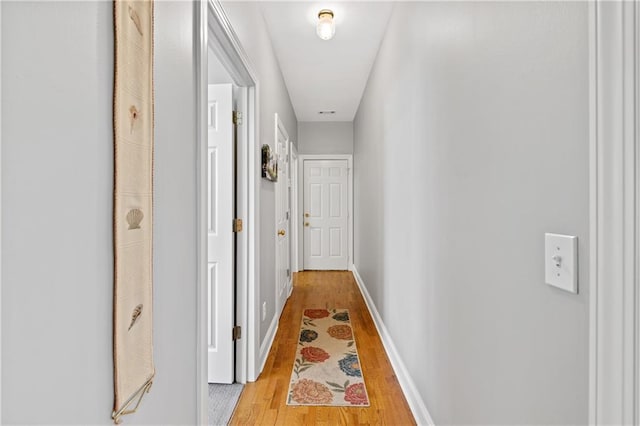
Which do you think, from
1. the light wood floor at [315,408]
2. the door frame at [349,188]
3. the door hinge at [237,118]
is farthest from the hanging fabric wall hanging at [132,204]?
the door frame at [349,188]

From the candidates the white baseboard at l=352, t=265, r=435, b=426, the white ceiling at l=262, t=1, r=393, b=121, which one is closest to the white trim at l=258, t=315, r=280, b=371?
the white baseboard at l=352, t=265, r=435, b=426

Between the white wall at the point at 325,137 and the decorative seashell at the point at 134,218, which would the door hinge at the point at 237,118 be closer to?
the decorative seashell at the point at 134,218

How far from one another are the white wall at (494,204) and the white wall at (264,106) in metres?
1.00

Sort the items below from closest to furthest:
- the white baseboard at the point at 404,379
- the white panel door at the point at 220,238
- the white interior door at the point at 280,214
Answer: the white baseboard at the point at 404,379 → the white panel door at the point at 220,238 → the white interior door at the point at 280,214

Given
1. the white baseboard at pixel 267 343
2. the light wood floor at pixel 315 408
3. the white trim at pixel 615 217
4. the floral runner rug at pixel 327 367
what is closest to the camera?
the white trim at pixel 615 217

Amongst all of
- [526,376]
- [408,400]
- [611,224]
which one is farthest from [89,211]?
[408,400]

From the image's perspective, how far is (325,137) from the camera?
5.99 meters

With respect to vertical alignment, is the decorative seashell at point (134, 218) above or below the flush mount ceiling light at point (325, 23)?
below

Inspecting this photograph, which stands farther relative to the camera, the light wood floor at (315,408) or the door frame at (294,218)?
the door frame at (294,218)

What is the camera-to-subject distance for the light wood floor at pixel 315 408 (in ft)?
6.17

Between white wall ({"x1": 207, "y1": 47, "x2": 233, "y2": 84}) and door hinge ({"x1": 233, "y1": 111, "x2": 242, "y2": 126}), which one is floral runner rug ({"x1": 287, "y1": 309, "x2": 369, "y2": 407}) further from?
white wall ({"x1": 207, "y1": 47, "x2": 233, "y2": 84})

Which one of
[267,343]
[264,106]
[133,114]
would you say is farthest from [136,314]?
[264,106]

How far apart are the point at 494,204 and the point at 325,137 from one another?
510 centimetres

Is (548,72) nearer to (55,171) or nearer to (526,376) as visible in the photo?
(526,376)
